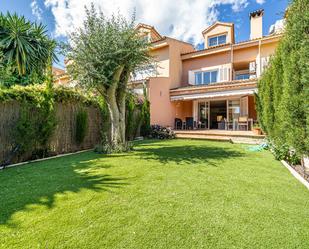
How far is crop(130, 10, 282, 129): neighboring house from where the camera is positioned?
21797 millimetres

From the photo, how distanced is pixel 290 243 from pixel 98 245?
3.09 meters

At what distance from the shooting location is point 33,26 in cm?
2489

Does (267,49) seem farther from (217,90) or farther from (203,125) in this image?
(203,125)

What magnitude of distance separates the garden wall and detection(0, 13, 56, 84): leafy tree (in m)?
11.1

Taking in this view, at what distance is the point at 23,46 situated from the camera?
76.9 feet

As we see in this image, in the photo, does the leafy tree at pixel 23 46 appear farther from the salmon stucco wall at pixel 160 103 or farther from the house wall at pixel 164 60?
the house wall at pixel 164 60

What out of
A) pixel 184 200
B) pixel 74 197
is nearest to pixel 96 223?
pixel 74 197

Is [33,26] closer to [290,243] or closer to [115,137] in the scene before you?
[115,137]

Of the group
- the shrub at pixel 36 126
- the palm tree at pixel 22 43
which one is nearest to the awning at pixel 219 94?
the shrub at pixel 36 126

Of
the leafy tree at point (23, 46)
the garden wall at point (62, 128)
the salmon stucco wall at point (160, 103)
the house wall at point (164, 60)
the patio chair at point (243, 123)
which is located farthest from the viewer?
the house wall at point (164, 60)

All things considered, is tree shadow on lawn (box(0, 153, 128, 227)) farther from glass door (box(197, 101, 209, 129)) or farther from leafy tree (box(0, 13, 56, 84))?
glass door (box(197, 101, 209, 129))

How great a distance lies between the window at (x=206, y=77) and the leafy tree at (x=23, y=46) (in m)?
17.3

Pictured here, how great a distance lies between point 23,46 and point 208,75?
21.9m

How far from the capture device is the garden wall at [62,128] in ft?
30.9
